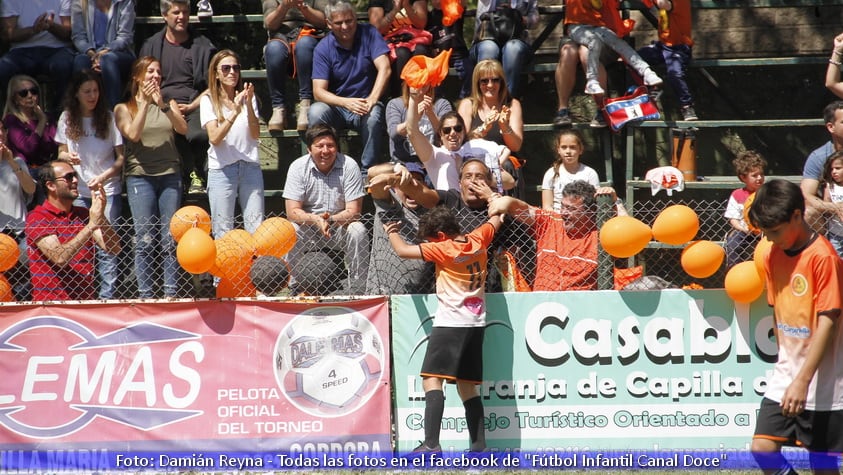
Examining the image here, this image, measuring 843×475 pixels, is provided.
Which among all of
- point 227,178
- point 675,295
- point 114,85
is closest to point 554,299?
point 675,295

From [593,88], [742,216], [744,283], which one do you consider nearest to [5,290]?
[744,283]

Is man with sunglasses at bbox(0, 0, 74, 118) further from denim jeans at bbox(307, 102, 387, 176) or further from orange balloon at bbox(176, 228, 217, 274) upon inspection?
orange balloon at bbox(176, 228, 217, 274)

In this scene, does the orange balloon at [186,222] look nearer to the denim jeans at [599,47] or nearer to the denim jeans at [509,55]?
the denim jeans at [509,55]

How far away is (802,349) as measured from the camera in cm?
538

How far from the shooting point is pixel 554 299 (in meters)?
6.88

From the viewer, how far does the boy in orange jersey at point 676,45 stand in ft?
31.1

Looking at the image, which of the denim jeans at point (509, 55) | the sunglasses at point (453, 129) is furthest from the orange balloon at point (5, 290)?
the denim jeans at point (509, 55)

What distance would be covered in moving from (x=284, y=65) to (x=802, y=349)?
5782 millimetres

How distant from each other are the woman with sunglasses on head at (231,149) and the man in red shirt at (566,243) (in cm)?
250

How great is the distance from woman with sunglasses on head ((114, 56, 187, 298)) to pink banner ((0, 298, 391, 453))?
1.53 metres

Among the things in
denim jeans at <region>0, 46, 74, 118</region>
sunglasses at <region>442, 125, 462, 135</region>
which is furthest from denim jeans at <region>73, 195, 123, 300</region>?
denim jeans at <region>0, 46, 74, 118</region>

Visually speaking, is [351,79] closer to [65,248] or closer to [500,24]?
[500,24]

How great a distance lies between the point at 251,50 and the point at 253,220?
3.76 meters

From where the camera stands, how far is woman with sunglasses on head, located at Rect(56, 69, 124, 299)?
8.62 m
